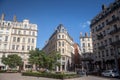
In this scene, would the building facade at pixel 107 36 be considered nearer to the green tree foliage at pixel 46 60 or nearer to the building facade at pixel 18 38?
the green tree foliage at pixel 46 60

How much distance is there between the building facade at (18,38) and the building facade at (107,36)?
1100 inches

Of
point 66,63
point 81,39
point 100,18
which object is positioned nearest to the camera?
point 100,18

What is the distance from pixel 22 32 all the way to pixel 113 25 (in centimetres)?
3925

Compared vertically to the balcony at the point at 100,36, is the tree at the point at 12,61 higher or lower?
lower

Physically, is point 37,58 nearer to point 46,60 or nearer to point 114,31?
point 46,60

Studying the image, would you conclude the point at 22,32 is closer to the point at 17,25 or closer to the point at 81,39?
the point at 17,25

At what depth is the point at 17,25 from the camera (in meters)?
63.7

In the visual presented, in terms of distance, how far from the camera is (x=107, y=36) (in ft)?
146

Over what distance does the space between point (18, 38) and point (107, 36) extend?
3787 cm

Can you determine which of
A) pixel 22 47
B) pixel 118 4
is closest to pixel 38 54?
pixel 22 47

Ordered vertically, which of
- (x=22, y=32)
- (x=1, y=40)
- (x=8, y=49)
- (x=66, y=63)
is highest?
(x=22, y=32)

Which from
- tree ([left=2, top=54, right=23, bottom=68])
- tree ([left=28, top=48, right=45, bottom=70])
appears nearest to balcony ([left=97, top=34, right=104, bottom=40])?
tree ([left=28, top=48, right=45, bottom=70])

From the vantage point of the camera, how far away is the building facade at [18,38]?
196ft

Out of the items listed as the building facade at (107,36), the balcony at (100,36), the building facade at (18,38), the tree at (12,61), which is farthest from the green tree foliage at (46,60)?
the building facade at (18,38)
